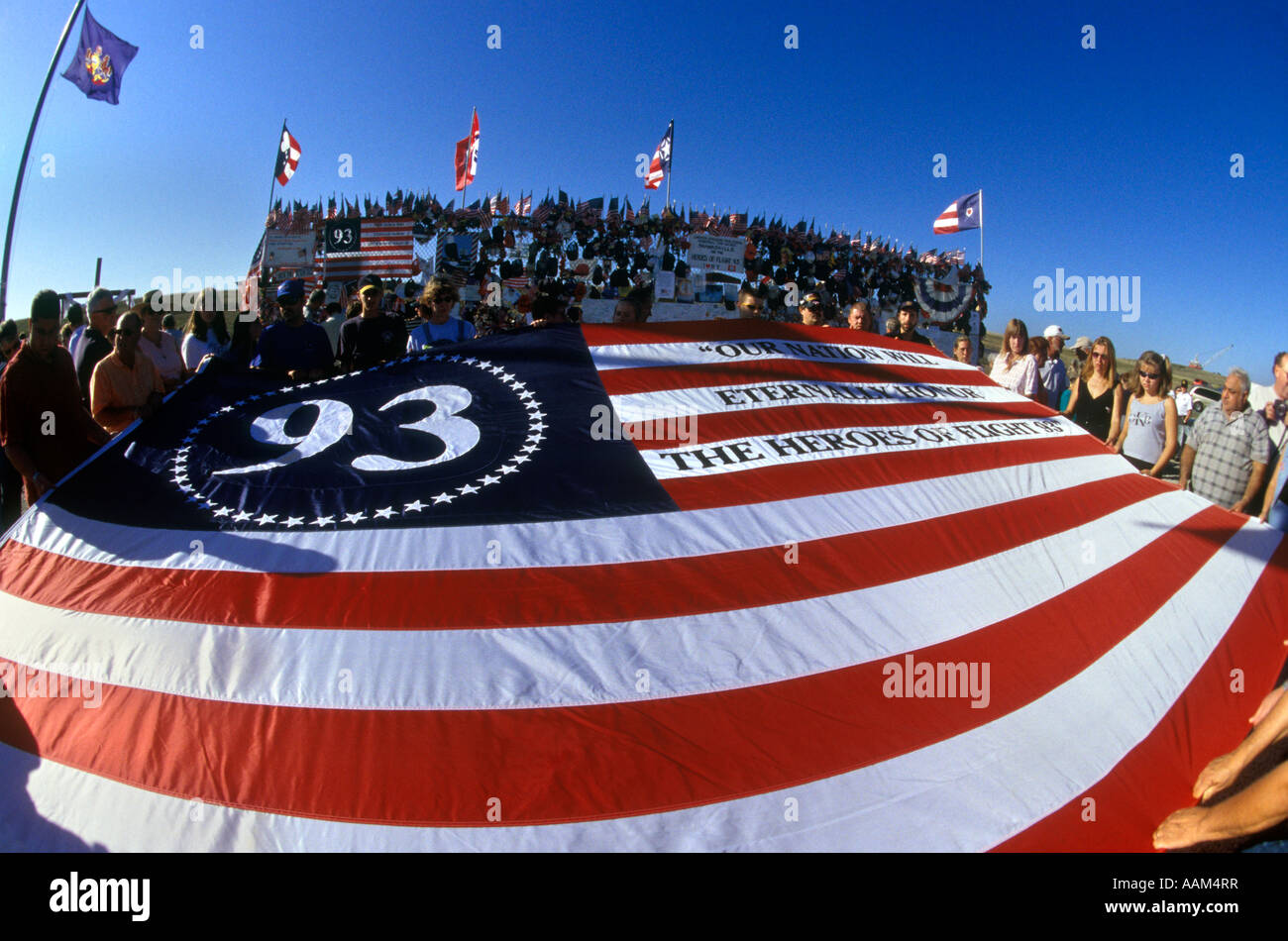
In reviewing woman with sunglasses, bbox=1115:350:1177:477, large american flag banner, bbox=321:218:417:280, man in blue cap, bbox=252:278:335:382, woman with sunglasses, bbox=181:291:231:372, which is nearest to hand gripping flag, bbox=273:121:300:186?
large american flag banner, bbox=321:218:417:280

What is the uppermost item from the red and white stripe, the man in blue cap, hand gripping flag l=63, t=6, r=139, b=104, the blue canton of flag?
hand gripping flag l=63, t=6, r=139, b=104

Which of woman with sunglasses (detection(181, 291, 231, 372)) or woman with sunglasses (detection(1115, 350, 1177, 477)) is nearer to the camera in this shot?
woman with sunglasses (detection(1115, 350, 1177, 477))

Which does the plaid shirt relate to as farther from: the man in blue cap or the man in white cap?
the man in blue cap

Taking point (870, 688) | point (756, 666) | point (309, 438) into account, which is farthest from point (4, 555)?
point (870, 688)

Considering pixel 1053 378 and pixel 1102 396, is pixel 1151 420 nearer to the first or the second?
pixel 1102 396

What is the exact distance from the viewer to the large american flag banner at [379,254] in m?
16.1

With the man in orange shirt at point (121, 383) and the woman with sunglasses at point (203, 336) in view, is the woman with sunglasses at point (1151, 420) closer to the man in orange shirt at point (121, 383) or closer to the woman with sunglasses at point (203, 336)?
the man in orange shirt at point (121, 383)

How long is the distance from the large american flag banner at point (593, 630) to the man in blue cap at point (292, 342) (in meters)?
0.93

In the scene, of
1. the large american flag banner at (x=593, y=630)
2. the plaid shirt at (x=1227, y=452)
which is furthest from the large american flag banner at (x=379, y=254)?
the plaid shirt at (x=1227, y=452)

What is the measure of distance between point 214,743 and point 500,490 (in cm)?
109

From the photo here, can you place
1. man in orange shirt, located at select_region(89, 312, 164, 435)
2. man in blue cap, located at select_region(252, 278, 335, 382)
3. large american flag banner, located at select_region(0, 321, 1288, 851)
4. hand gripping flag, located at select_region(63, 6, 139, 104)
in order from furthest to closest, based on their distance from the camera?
hand gripping flag, located at select_region(63, 6, 139, 104) < man in blue cap, located at select_region(252, 278, 335, 382) < man in orange shirt, located at select_region(89, 312, 164, 435) < large american flag banner, located at select_region(0, 321, 1288, 851)

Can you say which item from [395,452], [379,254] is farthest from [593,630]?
[379,254]

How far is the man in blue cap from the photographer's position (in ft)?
13.0

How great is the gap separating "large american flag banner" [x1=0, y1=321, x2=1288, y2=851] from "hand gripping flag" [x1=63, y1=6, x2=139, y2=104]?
511 inches
